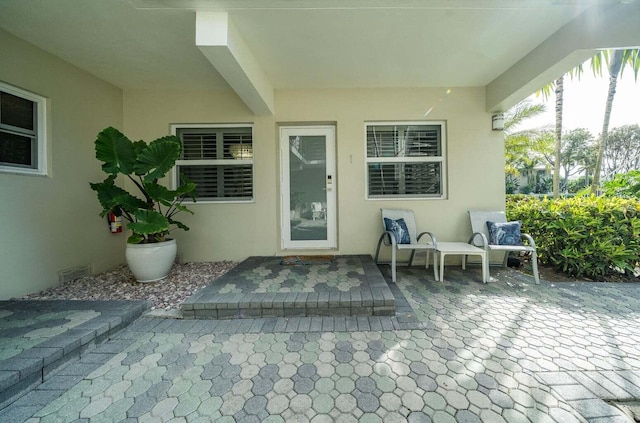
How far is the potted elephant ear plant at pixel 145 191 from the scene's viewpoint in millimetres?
2730

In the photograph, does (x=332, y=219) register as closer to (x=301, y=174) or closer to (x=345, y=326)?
(x=301, y=174)

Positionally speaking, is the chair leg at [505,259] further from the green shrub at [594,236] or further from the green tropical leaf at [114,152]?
the green tropical leaf at [114,152]

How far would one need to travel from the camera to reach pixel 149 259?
9.63 ft

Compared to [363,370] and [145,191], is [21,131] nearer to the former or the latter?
[145,191]

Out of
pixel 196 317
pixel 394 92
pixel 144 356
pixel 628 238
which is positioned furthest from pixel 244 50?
pixel 628 238

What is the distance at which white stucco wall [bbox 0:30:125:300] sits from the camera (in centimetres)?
255

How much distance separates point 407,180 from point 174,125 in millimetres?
3879

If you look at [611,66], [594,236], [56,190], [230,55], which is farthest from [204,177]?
[611,66]

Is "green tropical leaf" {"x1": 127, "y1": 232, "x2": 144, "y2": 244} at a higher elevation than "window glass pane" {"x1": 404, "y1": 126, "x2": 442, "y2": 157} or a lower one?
lower

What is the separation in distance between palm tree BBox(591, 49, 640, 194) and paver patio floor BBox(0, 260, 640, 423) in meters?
5.12

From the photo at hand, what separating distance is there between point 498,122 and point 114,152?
522cm

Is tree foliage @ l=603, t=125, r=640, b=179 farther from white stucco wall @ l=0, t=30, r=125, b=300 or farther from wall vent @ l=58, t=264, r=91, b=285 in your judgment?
wall vent @ l=58, t=264, r=91, b=285

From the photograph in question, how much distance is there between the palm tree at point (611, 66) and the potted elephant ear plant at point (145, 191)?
7.74 meters

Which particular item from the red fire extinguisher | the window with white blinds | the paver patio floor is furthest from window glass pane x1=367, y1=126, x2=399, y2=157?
the red fire extinguisher
